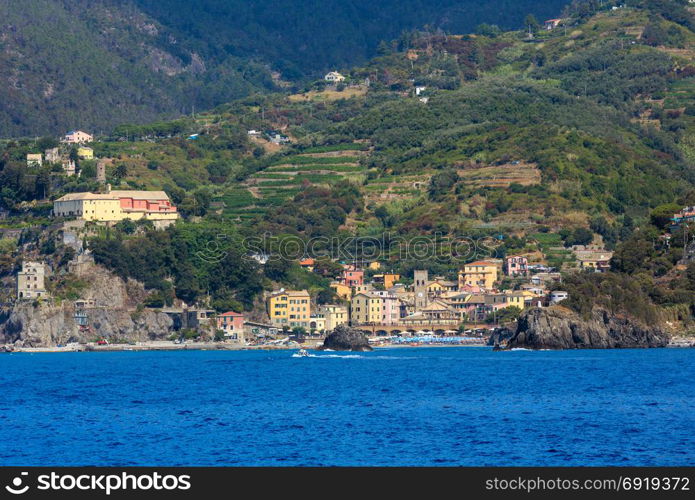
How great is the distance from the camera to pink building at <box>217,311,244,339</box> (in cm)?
13338

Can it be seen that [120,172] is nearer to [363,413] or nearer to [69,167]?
[69,167]

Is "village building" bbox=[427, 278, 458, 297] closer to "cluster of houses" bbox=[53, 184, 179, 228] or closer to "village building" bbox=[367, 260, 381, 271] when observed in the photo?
"village building" bbox=[367, 260, 381, 271]

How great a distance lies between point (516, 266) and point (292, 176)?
39.1m

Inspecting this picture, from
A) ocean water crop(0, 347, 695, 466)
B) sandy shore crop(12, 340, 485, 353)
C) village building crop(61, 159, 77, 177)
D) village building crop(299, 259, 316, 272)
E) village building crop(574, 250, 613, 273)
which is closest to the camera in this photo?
ocean water crop(0, 347, 695, 466)

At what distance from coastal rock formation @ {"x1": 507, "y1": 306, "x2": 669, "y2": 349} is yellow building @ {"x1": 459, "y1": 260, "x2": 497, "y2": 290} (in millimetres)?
35739

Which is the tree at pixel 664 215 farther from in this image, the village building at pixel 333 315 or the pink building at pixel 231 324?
the pink building at pixel 231 324

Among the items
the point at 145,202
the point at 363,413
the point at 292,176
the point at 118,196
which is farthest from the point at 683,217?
the point at 363,413

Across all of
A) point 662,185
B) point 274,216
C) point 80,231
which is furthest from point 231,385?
point 662,185

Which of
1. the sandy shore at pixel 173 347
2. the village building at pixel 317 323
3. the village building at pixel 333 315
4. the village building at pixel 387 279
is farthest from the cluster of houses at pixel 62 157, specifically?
the village building at pixel 333 315

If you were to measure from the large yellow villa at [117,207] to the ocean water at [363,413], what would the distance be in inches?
1866

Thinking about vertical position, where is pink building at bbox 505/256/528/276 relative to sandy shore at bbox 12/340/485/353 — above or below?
above

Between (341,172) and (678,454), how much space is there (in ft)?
431

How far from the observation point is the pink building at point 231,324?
133375mm

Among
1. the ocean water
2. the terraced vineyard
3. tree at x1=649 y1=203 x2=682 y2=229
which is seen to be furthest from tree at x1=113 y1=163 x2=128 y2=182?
the ocean water
